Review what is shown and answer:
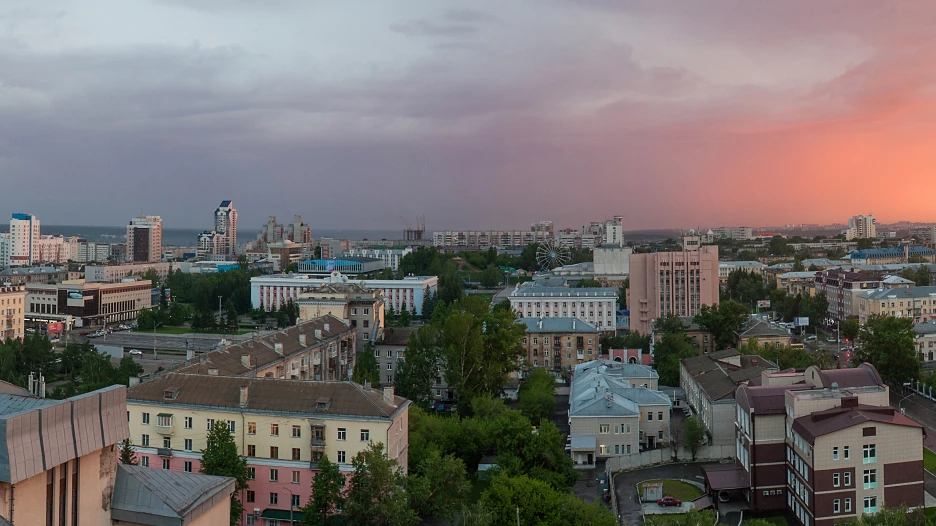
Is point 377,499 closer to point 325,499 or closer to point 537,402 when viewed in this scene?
point 325,499

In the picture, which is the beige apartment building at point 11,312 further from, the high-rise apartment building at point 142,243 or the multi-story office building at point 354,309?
the high-rise apartment building at point 142,243

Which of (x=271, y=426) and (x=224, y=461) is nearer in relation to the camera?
(x=224, y=461)

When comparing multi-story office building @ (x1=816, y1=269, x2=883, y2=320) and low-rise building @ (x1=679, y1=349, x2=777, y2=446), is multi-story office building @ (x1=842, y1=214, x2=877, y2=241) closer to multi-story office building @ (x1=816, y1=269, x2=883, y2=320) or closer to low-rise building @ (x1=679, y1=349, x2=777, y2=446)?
multi-story office building @ (x1=816, y1=269, x2=883, y2=320)

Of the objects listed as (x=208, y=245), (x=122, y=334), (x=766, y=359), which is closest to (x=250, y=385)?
(x=766, y=359)

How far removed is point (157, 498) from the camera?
7.70 metres

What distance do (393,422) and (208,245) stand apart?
5955 inches

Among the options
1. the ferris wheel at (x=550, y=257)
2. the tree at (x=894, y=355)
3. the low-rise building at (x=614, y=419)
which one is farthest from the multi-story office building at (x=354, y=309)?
the ferris wheel at (x=550, y=257)

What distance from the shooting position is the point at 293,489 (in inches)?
739

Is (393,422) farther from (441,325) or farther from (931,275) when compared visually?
(931,275)

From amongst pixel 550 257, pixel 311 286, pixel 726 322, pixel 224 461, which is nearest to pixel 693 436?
pixel 224 461

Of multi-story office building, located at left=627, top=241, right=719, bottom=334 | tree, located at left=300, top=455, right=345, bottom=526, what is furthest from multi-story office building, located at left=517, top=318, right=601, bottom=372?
tree, located at left=300, top=455, right=345, bottom=526

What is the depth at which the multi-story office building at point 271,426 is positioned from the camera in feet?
61.6

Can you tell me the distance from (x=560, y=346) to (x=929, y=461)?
782 inches

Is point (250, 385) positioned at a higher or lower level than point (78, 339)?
higher
